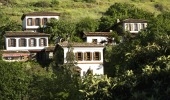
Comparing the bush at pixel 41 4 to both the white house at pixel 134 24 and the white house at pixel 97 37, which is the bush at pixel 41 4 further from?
the white house at pixel 97 37

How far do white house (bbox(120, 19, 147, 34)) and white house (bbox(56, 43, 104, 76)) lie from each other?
11987 mm

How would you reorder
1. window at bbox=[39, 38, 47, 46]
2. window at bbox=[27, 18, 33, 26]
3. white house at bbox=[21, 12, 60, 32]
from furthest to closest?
window at bbox=[27, 18, 33, 26] < white house at bbox=[21, 12, 60, 32] < window at bbox=[39, 38, 47, 46]

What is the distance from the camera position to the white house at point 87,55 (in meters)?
61.6

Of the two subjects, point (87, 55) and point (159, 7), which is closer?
point (87, 55)

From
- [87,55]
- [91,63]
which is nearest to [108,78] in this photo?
[91,63]

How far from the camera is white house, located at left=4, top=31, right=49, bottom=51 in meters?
67.6

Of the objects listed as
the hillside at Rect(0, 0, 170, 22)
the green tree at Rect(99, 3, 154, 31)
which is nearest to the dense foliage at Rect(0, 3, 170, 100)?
the green tree at Rect(99, 3, 154, 31)

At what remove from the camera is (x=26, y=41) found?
2675 inches

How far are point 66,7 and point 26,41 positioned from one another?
33.8m

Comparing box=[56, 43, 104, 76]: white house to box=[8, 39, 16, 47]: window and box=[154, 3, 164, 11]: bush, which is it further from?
box=[154, 3, 164, 11]: bush

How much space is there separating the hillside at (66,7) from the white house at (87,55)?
28.1 m

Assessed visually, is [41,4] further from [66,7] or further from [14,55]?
[14,55]

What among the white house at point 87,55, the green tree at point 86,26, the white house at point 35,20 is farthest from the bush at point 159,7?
the white house at point 87,55

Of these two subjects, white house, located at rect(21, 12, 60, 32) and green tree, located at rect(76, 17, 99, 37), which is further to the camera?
green tree, located at rect(76, 17, 99, 37)
